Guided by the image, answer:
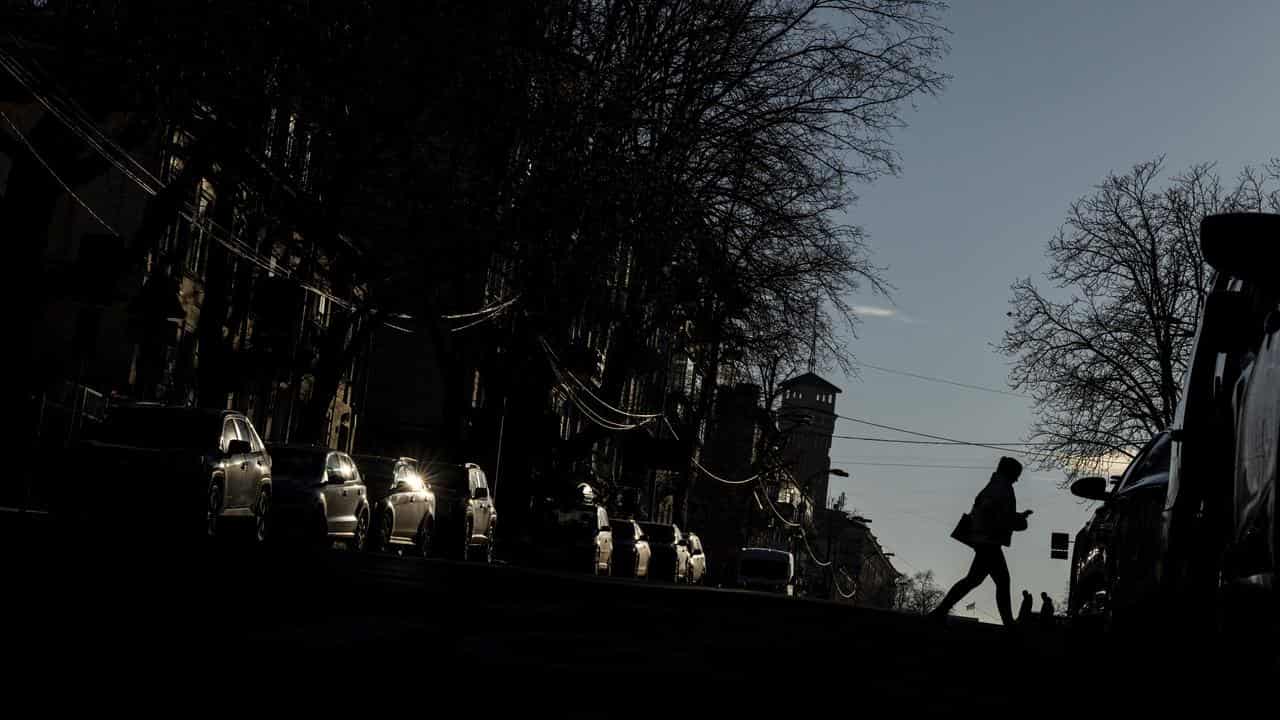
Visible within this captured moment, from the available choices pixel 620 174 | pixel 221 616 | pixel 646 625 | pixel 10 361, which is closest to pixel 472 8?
pixel 620 174

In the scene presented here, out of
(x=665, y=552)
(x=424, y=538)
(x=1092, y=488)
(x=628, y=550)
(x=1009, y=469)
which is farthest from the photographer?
(x=665, y=552)

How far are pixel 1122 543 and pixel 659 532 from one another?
40.6 metres

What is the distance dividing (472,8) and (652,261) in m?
10.6

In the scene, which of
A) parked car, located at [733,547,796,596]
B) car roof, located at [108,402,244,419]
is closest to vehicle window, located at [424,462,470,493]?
car roof, located at [108,402,244,419]

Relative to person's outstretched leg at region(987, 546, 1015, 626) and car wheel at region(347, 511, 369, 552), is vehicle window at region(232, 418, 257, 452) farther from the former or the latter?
person's outstretched leg at region(987, 546, 1015, 626)

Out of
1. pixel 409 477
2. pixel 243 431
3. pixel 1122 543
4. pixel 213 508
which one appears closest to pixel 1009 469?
pixel 1122 543

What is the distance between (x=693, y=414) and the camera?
208 ft

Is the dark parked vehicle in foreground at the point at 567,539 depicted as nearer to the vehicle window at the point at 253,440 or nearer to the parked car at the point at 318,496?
the parked car at the point at 318,496

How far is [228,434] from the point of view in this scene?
25.8 metres

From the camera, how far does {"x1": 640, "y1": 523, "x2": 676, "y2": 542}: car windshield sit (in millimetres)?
54719

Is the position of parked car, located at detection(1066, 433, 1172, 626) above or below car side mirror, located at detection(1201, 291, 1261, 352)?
below

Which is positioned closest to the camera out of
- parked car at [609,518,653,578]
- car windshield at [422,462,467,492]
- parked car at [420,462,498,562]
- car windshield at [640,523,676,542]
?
parked car at [420,462,498,562]

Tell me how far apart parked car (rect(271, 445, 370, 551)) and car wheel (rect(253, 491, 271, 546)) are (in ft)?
5.01

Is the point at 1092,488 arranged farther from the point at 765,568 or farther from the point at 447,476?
the point at 765,568
